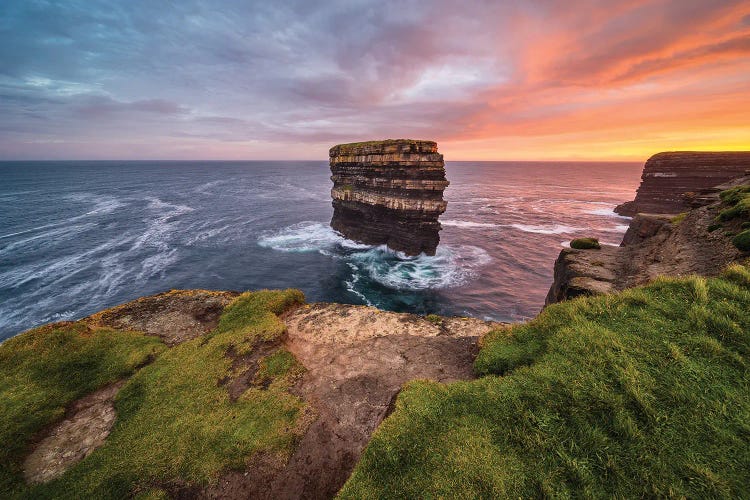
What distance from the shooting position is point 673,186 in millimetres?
60500

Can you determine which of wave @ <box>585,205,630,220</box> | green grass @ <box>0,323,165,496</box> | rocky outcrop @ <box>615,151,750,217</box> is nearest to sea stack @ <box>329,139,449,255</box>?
green grass @ <box>0,323,165,496</box>

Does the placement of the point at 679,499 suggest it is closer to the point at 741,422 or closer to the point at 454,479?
the point at 741,422

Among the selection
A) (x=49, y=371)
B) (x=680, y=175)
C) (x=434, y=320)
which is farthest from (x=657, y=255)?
(x=680, y=175)

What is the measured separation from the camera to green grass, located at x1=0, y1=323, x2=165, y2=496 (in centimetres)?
668

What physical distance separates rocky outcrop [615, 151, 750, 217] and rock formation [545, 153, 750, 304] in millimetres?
52488

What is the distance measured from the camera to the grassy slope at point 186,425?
5988 millimetres

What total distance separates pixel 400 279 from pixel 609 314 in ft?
86.1

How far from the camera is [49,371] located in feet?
27.8

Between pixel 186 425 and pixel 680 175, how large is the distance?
88885 millimetres

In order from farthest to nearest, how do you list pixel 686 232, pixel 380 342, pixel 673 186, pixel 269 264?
pixel 673 186 < pixel 269 264 < pixel 686 232 < pixel 380 342

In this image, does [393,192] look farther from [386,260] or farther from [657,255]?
[657,255]

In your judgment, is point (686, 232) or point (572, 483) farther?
point (686, 232)

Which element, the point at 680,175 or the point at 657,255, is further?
the point at 680,175

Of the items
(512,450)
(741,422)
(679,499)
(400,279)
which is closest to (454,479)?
(512,450)
